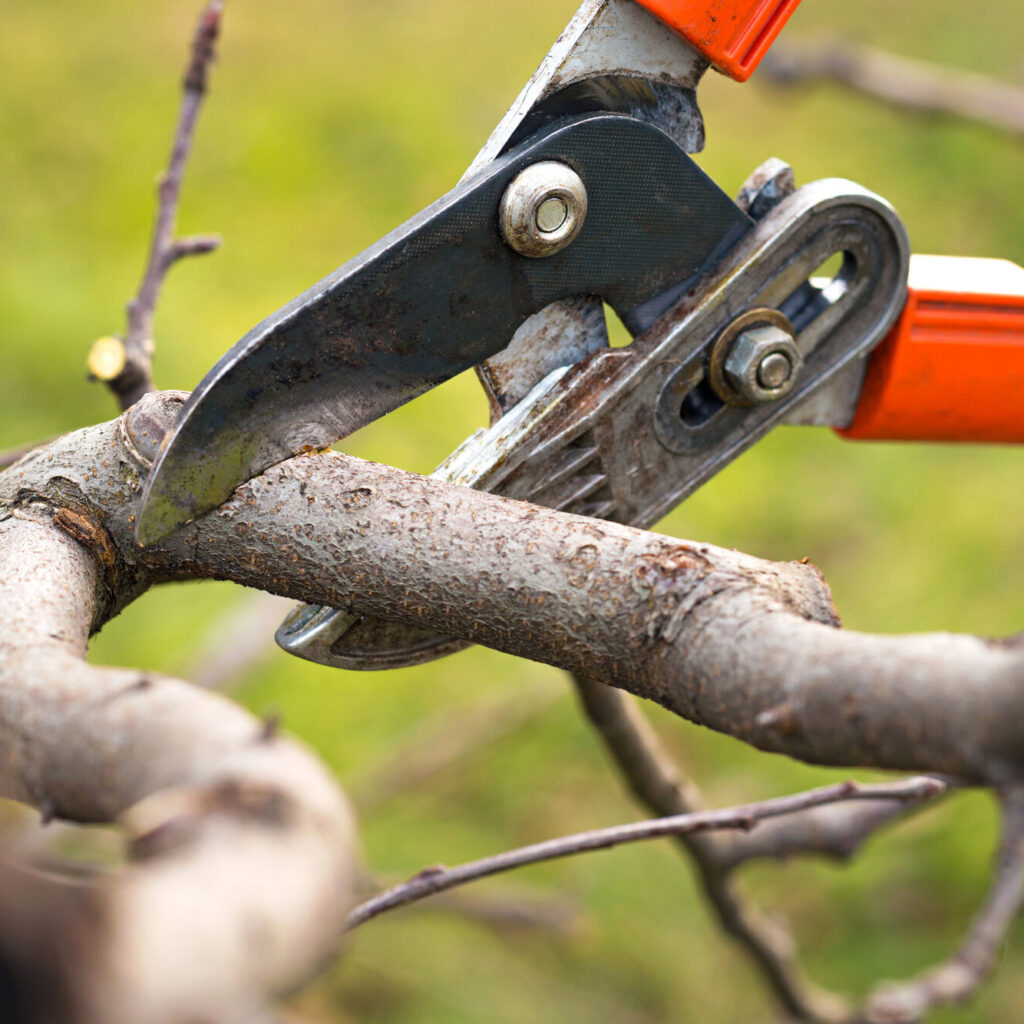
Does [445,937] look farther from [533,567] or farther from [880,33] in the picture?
[880,33]

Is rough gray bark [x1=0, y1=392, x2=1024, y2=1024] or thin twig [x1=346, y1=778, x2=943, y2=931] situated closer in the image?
rough gray bark [x1=0, y1=392, x2=1024, y2=1024]

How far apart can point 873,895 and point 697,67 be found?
191 cm

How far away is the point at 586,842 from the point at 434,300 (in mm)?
458

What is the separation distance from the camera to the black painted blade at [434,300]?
82 cm

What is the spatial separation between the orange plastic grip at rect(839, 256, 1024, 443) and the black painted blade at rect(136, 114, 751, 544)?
208 mm

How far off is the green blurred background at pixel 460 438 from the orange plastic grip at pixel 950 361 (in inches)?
46.3

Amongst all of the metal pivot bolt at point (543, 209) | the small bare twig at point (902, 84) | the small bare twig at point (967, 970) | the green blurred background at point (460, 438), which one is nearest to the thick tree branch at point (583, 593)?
the metal pivot bolt at point (543, 209)

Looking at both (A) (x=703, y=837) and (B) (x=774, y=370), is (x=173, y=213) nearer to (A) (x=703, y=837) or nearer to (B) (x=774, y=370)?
(B) (x=774, y=370)

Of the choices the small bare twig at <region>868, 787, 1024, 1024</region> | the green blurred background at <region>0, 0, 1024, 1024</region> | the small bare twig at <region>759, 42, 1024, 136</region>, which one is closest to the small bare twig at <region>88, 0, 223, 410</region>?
the green blurred background at <region>0, 0, 1024, 1024</region>

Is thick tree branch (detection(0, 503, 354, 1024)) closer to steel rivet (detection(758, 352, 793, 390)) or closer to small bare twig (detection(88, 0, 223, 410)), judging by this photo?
steel rivet (detection(758, 352, 793, 390))

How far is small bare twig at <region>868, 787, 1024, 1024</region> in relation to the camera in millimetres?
1679

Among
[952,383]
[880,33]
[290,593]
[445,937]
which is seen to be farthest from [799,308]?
[880,33]

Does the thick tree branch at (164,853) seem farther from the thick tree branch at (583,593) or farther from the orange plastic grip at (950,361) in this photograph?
the orange plastic grip at (950,361)

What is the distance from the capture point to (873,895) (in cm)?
235
